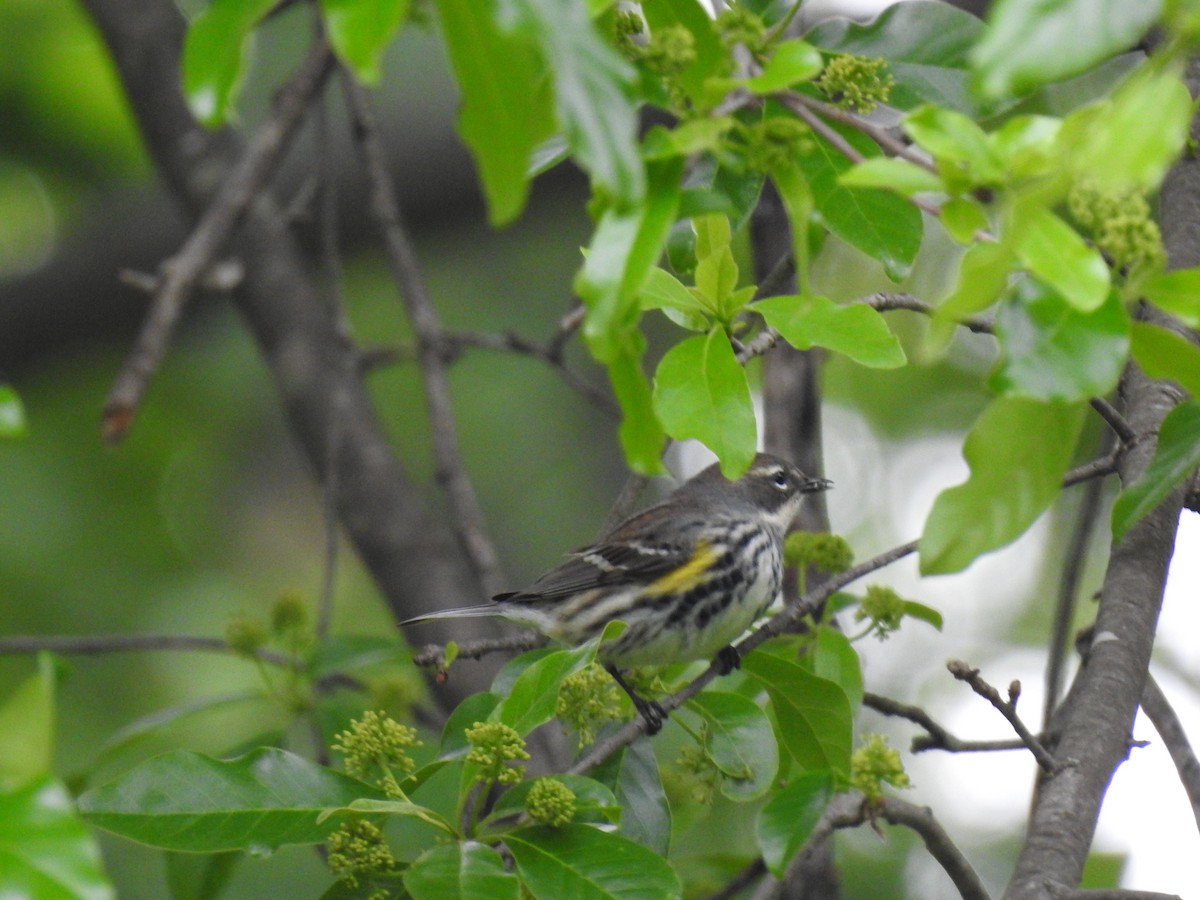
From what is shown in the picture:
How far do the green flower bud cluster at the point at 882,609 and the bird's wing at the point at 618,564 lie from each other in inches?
48.7

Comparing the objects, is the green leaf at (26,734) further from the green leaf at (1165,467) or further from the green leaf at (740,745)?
the green leaf at (1165,467)

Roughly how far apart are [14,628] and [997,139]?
6.55 metres

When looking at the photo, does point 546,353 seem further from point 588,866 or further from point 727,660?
point 588,866

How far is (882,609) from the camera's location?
3197 millimetres

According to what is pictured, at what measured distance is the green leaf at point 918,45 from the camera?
2.64 metres

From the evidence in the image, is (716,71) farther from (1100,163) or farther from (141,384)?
(141,384)

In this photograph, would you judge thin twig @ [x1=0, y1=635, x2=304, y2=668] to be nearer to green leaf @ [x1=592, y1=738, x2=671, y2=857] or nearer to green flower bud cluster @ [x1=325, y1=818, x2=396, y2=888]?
green leaf @ [x1=592, y1=738, x2=671, y2=857]

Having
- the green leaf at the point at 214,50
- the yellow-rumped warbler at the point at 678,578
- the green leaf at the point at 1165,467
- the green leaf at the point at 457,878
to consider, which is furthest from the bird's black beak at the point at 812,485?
the green leaf at the point at 214,50

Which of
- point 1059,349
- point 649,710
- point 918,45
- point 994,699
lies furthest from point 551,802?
point 918,45

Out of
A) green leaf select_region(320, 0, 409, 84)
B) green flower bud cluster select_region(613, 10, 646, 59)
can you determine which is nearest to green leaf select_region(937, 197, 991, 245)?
green flower bud cluster select_region(613, 10, 646, 59)

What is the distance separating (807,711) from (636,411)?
3.95 feet

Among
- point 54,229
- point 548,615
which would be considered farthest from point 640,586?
point 54,229

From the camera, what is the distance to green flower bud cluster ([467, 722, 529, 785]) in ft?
8.04

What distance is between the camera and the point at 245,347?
330 inches
